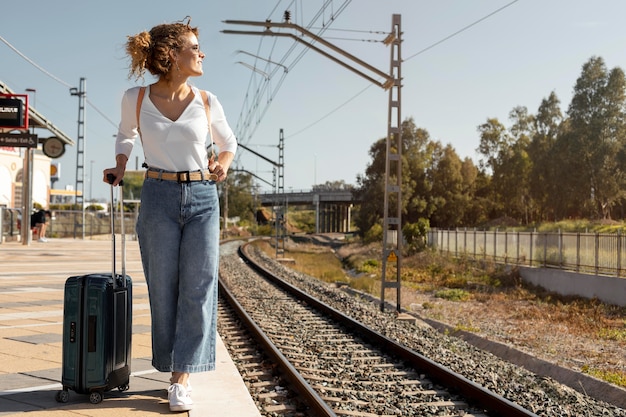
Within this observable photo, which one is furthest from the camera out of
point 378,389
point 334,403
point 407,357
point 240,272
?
point 240,272

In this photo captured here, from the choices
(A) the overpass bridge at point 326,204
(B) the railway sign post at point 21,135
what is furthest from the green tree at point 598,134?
(A) the overpass bridge at point 326,204

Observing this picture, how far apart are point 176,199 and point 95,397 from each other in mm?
1313

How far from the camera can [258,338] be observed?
28.1ft

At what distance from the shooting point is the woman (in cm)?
429

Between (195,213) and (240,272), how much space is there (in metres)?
19.7

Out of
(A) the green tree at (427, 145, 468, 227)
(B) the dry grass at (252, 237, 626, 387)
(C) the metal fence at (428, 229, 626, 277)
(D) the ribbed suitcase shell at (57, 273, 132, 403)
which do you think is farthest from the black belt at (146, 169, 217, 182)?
(A) the green tree at (427, 145, 468, 227)

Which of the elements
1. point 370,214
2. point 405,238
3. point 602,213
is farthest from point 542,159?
point 405,238

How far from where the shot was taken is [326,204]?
122 m

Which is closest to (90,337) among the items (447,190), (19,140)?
(19,140)

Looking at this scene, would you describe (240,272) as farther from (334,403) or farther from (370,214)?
(370,214)

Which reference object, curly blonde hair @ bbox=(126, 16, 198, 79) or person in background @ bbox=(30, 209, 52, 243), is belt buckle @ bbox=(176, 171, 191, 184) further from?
person in background @ bbox=(30, 209, 52, 243)

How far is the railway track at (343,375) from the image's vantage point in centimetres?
→ 540

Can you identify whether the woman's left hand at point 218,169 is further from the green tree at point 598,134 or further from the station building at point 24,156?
the green tree at point 598,134

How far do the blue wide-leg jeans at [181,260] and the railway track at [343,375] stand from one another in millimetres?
1081
